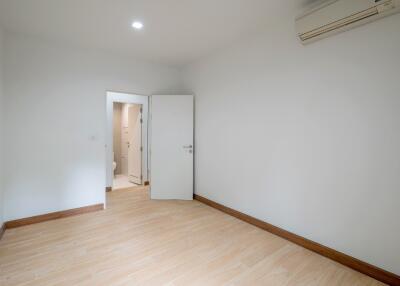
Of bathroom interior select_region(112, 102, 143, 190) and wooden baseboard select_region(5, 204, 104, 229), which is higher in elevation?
bathroom interior select_region(112, 102, 143, 190)

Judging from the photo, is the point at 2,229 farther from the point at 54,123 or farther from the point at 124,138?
the point at 124,138

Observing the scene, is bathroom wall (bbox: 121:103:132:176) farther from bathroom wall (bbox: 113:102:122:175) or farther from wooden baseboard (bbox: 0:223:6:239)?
wooden baseboard (bbox: 0:223:6:239)

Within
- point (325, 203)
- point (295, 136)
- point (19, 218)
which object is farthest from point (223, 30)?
point (19, 218)

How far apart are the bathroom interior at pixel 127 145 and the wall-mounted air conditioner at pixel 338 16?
13.1 ft

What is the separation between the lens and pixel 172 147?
392 cm

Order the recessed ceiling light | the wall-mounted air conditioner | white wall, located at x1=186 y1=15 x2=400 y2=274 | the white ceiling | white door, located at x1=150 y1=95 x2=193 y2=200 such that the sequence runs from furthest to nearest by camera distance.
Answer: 1. white door, located at x1=150 y1=95 x2=193 y2=200
2. the recessed ceiling light
3. the white ceiling
4. white wall, located at x1=186 y1=15 x2=400 y2=274
5. the wall-mounted air conditioner

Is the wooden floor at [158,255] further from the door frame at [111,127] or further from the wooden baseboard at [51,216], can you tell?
the door frame at [111,127]

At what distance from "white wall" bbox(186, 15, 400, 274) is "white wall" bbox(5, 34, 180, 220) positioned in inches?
81.6

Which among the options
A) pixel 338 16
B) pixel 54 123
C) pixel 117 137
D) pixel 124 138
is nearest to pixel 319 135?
pixel 338 16

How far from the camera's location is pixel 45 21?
2.42 meters

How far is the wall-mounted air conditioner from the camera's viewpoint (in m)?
1.65

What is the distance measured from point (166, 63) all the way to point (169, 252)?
3359mm

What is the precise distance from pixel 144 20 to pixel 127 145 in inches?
154

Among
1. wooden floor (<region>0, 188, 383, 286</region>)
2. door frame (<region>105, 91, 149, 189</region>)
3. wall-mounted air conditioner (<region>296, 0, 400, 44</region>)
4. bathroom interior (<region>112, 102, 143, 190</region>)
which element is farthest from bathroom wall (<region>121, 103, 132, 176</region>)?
wall-mounted air conditioner (<region>296, 0, 400, 44</region>)
